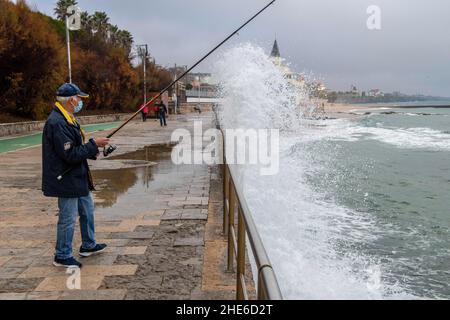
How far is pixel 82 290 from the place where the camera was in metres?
3.64

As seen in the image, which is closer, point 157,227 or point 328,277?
point 328,277

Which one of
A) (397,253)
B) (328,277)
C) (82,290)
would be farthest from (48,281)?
(397,253)

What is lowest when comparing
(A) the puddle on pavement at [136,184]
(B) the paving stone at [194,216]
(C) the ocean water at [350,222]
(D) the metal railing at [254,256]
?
(C) the ocean water at [350,222]

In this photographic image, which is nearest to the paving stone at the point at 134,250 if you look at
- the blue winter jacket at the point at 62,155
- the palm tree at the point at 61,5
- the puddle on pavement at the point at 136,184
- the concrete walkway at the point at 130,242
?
the concrete walkway at the point at 130,242

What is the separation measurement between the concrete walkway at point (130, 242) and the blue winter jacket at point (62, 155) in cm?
75

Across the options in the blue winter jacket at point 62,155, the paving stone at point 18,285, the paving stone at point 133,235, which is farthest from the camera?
the paving stone at point 133,235

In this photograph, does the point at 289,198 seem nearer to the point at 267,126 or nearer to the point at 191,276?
the point at 191,276

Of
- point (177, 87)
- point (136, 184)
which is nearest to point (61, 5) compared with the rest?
point (177, 87)

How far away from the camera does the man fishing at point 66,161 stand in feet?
12.8

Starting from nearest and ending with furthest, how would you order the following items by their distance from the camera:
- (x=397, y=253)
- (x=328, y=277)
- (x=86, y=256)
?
(x=86, y=256) < (x=328, y=277) < (x=397, y=253)

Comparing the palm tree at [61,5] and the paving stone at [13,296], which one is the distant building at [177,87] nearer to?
the palm tree at [61,5]

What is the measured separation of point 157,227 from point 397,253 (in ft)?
11.1

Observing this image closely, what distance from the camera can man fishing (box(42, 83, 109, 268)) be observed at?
390 cm

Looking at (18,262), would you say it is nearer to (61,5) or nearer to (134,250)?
(134,250)
